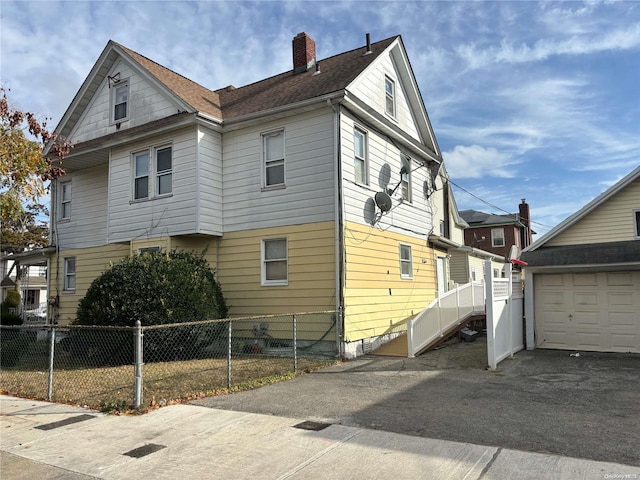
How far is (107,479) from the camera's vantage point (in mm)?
4559

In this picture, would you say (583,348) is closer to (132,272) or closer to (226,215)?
(226,215)

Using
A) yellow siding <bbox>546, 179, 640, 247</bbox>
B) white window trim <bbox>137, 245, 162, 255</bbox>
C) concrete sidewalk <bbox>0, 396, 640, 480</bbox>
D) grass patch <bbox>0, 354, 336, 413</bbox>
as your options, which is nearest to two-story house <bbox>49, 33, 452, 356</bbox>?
white window trim <bbox>137, 245, 162, 255</bbox>

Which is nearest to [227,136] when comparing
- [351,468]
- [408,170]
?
[408,170]

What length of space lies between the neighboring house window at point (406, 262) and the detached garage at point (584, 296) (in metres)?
3.51

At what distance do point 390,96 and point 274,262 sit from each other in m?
6.73

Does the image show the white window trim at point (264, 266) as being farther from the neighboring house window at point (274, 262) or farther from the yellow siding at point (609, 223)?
the yellow siding at point (609, 223)

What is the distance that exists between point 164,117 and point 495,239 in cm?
3427

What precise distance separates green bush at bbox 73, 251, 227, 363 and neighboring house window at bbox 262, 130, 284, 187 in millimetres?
3337

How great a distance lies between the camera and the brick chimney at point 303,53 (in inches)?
614

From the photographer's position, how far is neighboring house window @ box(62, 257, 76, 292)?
17391mm

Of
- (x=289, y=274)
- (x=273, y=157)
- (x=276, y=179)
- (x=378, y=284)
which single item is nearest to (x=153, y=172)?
(x=273, y=157)

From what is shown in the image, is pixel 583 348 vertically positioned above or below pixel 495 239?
below

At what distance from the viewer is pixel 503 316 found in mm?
11406

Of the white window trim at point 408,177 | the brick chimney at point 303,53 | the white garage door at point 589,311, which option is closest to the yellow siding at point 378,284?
the white window trim at point 408,177
